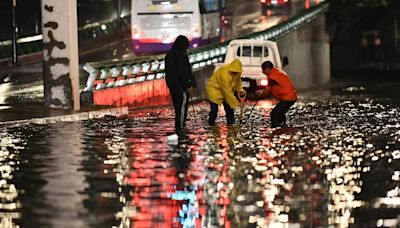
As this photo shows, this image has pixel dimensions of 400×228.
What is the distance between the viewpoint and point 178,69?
68.4ft

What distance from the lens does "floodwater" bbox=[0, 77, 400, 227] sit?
417 inches

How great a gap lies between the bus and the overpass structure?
5.73 feet

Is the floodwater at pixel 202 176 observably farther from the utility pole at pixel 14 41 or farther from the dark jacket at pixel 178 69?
the utility pole at pixel 14 41

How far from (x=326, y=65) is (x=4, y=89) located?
31.2 meters

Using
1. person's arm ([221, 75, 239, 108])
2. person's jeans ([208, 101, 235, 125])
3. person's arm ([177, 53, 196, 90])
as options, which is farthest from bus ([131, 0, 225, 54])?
person's arm ([177, 53, 196, 90])

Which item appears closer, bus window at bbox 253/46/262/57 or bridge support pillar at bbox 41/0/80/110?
bridge support pillar at bbox 41/0/80/110

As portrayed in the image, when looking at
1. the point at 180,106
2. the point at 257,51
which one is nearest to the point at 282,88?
the point at 180,106

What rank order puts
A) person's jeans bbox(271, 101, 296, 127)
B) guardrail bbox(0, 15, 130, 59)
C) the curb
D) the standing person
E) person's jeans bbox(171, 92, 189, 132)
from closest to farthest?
person's jeans bbox(171, 92, 189, 132) < the standing person < person's jeans bbox(271, 101, 296, 127) < the curb < guardrail bbox(0, 15, 130, 59)

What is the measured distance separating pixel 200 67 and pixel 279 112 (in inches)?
749

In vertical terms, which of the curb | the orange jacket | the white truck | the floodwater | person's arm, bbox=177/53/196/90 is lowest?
the floodwater

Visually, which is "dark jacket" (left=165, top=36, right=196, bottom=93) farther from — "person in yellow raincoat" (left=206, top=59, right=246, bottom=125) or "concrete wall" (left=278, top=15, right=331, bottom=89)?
"concrete wall" (left=278, top=15, right=331, bottom=89)

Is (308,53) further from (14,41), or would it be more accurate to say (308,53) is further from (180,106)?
(180,106)

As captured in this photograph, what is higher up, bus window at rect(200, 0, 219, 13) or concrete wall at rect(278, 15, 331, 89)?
bus window at rect(200, 0, 219, 13)

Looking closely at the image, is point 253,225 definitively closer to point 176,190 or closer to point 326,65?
point 176,190
